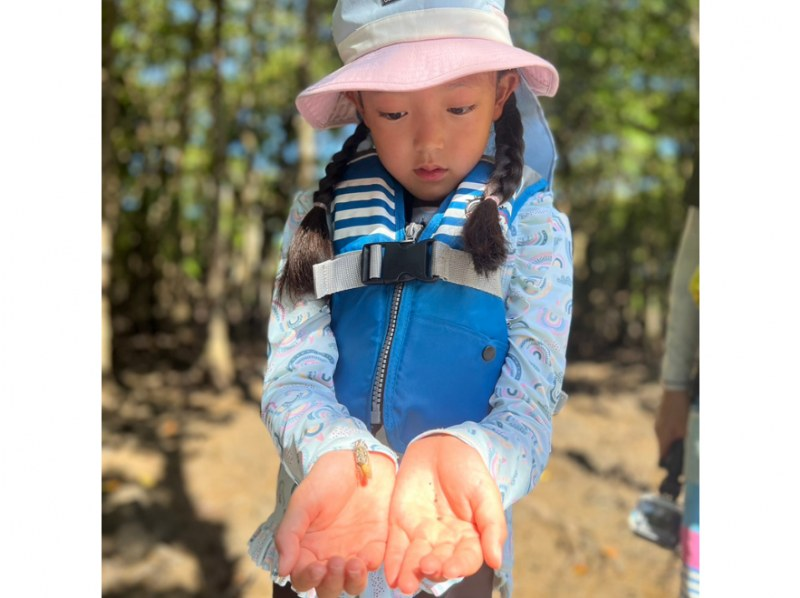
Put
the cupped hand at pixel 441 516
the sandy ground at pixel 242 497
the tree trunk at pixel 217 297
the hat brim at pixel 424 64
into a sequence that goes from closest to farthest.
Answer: the cupped hand at pixel 441 516 < the hat brim at pixel 424 64 < the sandy ground at pixel 242 497 < the tree trunk at pixel 217 297

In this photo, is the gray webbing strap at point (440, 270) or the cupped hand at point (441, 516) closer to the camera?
the cupped hand at point (441, 516)

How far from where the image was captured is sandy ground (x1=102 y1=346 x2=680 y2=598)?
4.11m

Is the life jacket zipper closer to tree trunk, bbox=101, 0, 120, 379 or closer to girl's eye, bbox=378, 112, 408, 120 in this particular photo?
girl's eye, bbox=378, 112, 408, 120

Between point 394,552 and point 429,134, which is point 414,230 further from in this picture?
point 394,552

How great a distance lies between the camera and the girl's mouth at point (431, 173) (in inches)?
42.3

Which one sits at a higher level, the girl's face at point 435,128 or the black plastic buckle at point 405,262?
the girl's face at point 435,128

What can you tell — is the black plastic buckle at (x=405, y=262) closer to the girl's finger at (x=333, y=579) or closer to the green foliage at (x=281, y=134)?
the girl's finger at (x=333, y=579)

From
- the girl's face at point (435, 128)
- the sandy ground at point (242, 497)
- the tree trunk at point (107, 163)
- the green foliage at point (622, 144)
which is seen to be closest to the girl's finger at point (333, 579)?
the girl's face at point (435, 128)

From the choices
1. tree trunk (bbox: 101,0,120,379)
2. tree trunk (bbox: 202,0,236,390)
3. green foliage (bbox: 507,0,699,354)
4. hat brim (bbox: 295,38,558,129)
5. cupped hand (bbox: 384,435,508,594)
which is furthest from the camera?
green foliage (bbox: 507,0,699,354)

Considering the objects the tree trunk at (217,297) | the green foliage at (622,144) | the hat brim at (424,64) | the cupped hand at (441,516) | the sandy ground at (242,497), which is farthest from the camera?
the green foliage at (622,144)

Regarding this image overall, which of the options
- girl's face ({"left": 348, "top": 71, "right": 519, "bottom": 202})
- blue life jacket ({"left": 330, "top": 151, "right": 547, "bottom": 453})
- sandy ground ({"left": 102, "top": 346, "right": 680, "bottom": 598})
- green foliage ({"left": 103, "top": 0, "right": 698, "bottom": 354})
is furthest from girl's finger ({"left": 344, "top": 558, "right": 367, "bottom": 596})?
green foliage ({"left": 103, "top": 0, "right": 698, "bottom": 354})

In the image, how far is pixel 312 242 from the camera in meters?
1.09

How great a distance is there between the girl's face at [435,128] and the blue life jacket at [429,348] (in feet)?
0.12

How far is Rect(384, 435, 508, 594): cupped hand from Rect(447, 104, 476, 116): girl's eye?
15.9 inches
